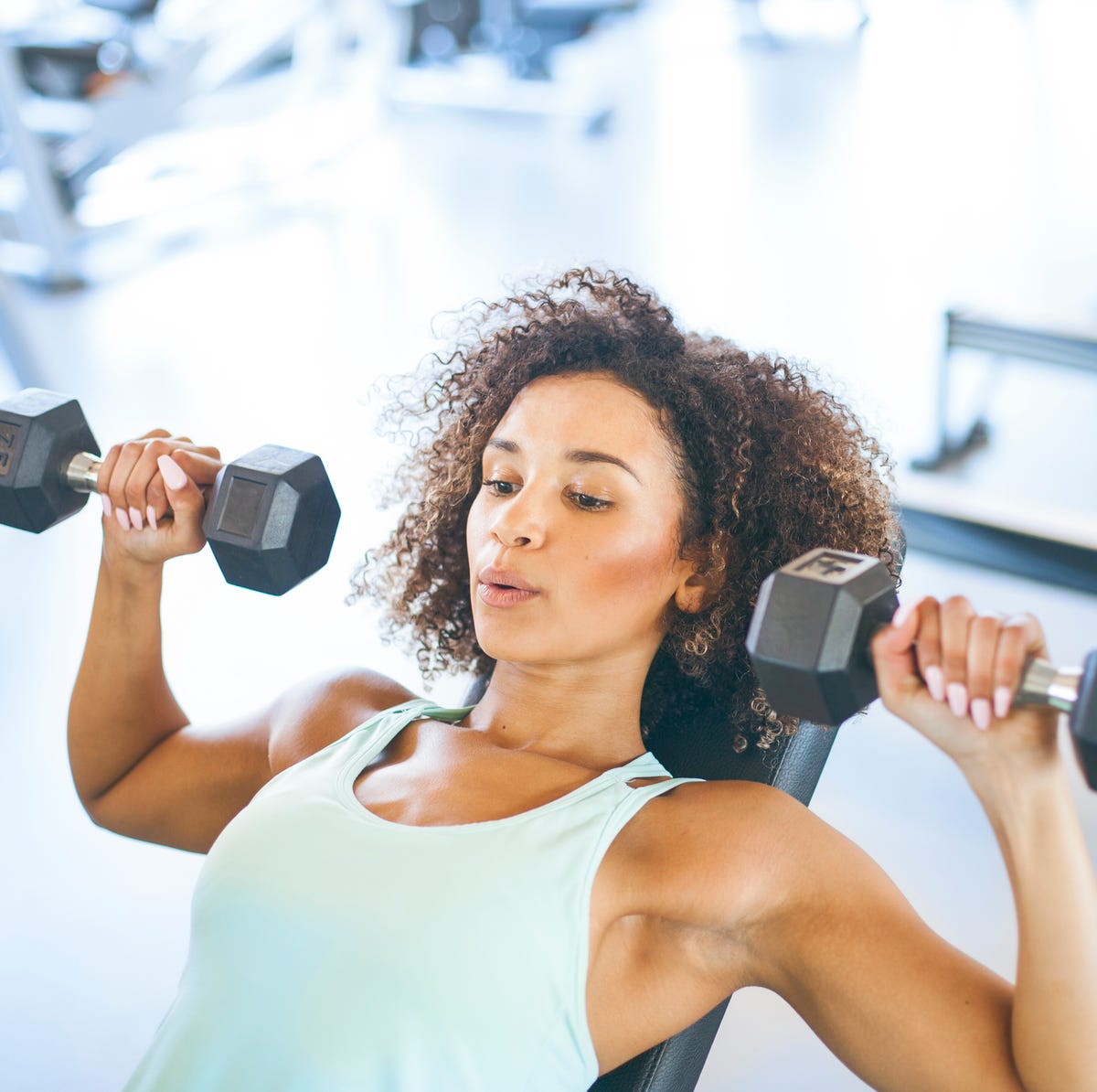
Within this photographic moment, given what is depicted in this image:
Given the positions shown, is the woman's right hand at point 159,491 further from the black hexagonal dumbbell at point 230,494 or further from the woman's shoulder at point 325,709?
the woman's shoulder at point 325,709

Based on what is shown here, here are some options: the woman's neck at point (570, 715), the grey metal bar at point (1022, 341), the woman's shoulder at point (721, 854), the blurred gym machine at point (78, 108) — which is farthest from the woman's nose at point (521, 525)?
the blurred gym machine at point (78, 108)

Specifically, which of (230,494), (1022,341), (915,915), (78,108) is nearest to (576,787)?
(915,915)

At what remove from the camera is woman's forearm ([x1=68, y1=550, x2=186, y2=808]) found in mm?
1428

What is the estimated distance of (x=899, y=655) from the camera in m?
0.93

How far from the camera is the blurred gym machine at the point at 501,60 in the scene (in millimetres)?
6410

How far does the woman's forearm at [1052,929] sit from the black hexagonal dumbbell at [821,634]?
5.0 inches

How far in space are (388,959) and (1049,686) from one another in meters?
0.55

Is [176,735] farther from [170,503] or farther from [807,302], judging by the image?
[807,302]

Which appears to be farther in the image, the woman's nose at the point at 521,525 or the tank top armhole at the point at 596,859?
the woman's nose at the point at 521,525

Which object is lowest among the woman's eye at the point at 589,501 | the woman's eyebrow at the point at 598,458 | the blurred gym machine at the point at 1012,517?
the blurred gym machine at the point at 1012,517

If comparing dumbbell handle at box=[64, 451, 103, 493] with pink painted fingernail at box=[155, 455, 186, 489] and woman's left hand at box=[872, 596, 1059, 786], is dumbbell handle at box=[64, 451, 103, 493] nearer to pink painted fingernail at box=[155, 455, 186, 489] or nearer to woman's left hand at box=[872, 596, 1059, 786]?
pink painted fingernail at box=[155, 455, 186, 489]

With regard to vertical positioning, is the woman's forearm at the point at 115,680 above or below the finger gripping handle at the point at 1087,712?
below

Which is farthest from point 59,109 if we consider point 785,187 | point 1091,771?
point 1091,771

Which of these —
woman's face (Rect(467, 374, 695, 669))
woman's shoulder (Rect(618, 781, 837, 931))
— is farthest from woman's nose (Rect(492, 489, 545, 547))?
woman's shoulder (Rect(618, 781, 837, 931))
